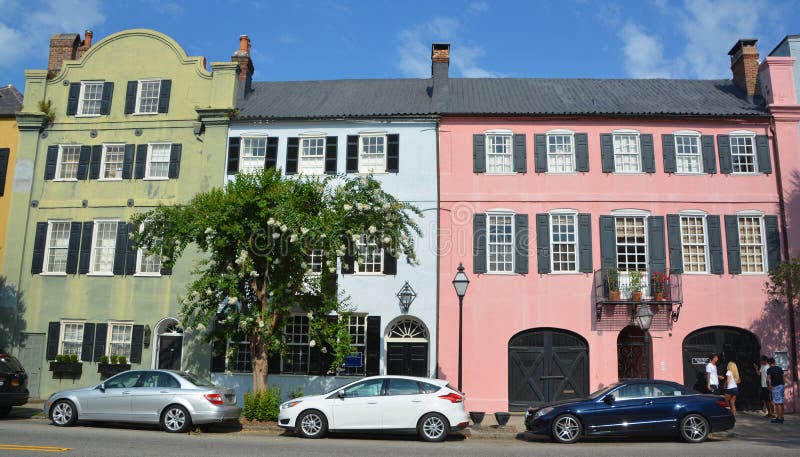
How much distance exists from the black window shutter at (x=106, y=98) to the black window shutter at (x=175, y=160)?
311 centimetres

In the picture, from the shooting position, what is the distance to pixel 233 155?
21.0m

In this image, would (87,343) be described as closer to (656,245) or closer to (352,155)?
(352,155)

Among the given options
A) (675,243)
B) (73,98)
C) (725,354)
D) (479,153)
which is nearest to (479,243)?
(479,153)

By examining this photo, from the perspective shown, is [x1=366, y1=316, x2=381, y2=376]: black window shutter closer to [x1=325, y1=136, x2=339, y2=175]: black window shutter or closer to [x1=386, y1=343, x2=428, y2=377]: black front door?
[x1=386, y1=343, x2=428, y2=377]: black front door

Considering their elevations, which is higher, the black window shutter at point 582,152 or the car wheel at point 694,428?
the black window shutter at point 582,152

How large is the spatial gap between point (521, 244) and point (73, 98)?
17.0m

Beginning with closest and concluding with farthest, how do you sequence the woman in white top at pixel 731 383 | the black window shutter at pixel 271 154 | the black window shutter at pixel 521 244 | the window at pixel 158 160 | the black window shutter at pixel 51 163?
the woman in white top at pixel 731 383
the black window shutter at pixel 521 244
the black window shutter at pixel 271 154
the window at pixel 158 160
the black window shutter at pixel 51 163

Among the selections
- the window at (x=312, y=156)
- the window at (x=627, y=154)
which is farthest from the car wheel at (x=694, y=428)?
the window at (x=312, y=156)

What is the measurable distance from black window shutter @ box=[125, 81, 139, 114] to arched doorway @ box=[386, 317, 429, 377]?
1228 centimetres

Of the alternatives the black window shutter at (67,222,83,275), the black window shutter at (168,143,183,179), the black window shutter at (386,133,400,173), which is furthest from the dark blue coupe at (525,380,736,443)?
the black window shutter at (67,222,83,275)

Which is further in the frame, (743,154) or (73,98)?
(73,98)

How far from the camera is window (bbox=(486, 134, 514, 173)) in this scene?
20.3m

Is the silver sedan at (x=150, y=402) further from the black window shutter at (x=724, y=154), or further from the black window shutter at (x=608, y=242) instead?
the black window shutter at (x=724, y=154)

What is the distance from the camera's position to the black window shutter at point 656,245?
19.2 metres
